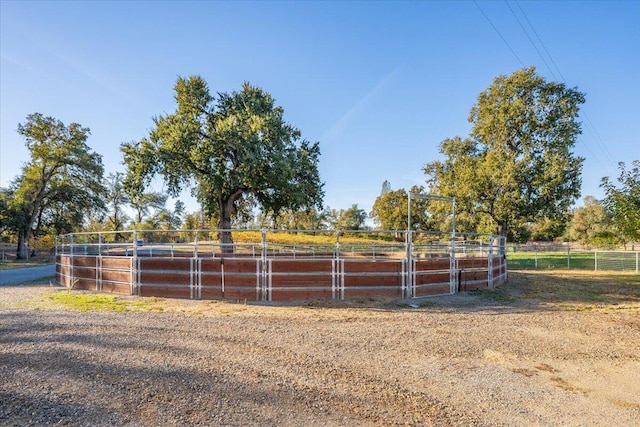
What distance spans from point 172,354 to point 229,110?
1859cm

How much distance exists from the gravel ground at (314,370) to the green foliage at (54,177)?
96.5 feet

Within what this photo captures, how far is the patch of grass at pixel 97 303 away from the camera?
31.2 ft

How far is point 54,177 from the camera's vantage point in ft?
110

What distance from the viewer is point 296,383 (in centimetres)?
457

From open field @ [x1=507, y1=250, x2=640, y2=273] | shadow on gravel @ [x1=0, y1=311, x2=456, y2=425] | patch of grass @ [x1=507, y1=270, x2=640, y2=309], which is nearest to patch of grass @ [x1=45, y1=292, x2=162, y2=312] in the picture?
shadow on gravel @ [x1=0, y1=311, x2=456, y2=425]

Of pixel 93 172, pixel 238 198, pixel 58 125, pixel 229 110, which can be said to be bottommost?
pixel 238 198

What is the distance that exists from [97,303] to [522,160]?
77.0 feet

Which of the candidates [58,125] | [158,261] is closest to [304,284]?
[158,261]

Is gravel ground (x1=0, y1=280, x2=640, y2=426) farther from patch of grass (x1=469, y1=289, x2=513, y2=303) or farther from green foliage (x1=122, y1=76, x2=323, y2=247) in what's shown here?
green foliage (x1=122, y1=76, x2=323, y2=247)

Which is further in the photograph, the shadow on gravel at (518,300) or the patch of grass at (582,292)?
the patch of grass at (582,292)

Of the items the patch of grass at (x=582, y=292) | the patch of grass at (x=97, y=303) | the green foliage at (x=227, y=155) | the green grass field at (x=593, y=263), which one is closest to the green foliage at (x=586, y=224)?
the green grass field at (x=593, y=263)

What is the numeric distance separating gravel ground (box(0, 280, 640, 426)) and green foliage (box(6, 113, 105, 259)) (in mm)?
29413

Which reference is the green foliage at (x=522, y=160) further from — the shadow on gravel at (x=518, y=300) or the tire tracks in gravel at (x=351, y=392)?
the tire tracks in gravel at (x=351, y=392)

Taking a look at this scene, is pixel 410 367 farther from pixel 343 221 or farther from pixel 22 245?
pixel 343 221
